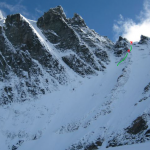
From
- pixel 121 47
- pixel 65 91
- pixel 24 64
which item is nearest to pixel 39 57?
pixel 24 64

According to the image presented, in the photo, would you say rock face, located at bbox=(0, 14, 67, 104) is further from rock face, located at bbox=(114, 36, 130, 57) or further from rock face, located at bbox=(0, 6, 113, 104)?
rock face, located at bbox=(114, 36, 130, 57)

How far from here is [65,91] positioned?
38.5 metres

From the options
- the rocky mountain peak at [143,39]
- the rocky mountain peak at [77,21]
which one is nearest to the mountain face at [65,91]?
the rocky mountain peak at [143,39]

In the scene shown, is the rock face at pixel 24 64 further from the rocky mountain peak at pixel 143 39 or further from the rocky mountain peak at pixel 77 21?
the rocky mountain peak at pixel 143 39

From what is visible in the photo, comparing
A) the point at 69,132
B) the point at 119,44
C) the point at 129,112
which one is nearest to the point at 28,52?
the point at 69,132

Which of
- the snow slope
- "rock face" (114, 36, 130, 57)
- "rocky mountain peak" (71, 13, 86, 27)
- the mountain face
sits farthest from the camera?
"rocky mountain peak" (71, 13, 86, 27)

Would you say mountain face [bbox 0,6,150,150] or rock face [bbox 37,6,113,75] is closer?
mountain face [bbox 0,6,150,150]

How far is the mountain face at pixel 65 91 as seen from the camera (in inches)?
970

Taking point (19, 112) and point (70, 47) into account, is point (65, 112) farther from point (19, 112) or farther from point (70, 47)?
point (70, 47)

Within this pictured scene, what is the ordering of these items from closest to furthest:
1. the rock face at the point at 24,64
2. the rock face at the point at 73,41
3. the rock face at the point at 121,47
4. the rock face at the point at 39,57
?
the rock face at the point at 24,64, the rock face at the point at 39,57, the rock face at the point at 73,41, the rock face at the point at 121,47

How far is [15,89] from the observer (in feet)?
115

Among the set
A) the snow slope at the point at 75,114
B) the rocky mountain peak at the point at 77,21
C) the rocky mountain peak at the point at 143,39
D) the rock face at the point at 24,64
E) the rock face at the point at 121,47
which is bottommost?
the snow slope at the point at 75,114

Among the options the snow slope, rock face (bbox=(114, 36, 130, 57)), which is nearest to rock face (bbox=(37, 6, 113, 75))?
rock face (bbox=(114, 36, 130, 57))

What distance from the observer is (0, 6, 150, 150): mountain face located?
80.8ft
